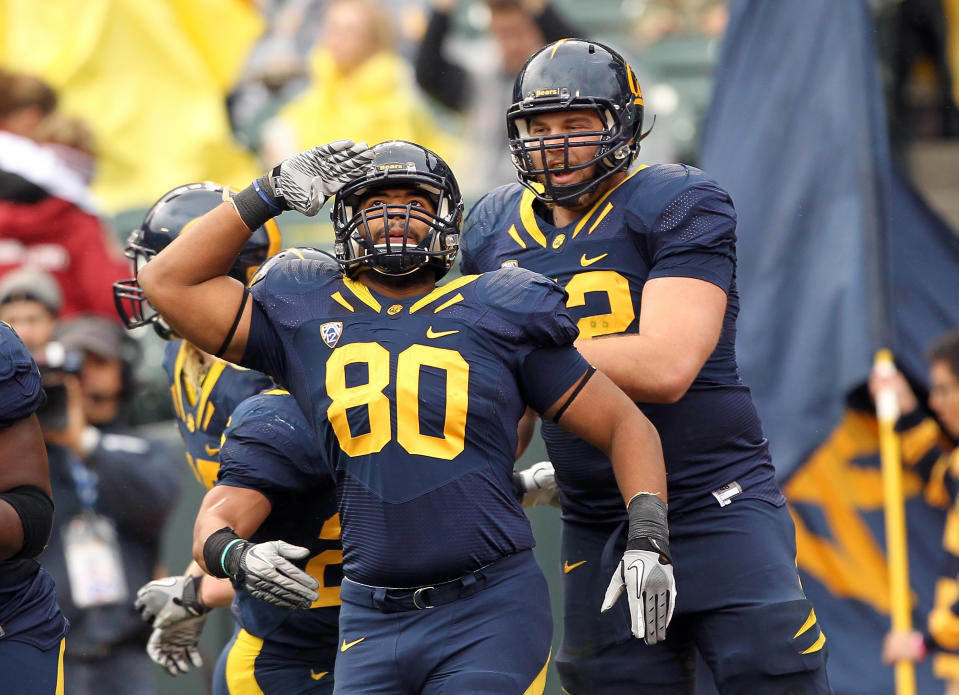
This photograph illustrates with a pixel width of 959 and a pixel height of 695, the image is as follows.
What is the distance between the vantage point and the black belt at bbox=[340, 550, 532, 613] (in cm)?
332

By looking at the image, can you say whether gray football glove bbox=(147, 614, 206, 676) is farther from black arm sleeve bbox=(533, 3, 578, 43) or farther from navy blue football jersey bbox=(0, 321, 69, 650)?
black arm sleeve bbox=(533, 3, 578, 43)

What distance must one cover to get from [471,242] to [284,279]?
0.75m

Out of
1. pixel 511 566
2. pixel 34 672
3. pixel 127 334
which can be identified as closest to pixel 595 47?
pixel 511 566

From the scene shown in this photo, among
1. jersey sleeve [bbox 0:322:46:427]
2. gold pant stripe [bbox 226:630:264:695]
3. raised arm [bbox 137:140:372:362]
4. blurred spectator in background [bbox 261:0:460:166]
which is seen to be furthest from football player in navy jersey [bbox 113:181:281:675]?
blurred spectator in background [bbox 261:0:460:166]

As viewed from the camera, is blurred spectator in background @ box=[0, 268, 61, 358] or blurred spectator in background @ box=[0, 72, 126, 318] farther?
blurred spectator in background @ box=[0, 72, 126, 318]

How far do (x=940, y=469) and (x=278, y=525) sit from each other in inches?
137

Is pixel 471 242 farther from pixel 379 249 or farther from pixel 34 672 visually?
pixel 34 672

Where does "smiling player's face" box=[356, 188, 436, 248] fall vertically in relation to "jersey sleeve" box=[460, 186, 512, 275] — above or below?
above

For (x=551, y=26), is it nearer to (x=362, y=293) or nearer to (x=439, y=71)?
(x=439, y=71)

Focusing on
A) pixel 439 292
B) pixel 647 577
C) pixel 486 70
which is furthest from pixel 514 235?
pixel 486 70

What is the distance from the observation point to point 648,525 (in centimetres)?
336

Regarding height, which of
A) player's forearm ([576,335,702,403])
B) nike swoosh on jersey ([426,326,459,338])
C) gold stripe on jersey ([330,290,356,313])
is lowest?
player's forearm ([576,335,702,403])

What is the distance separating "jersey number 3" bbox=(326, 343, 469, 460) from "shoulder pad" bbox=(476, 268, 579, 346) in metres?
0.15

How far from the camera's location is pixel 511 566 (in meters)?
3.38
